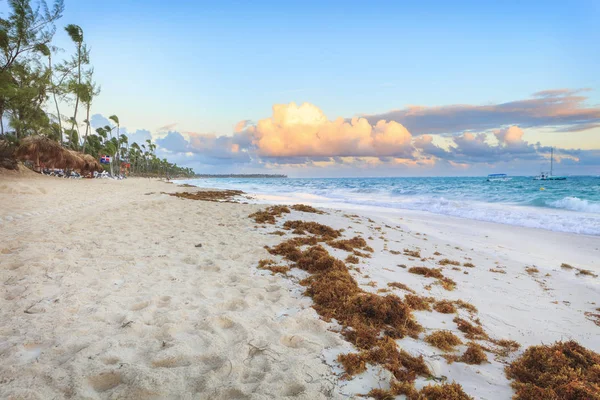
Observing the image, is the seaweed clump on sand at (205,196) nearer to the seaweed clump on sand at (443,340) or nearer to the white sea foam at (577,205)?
the seaweed clump on sand at (443,340)

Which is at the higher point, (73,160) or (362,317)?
(73,160)

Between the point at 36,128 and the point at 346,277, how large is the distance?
35350 mm

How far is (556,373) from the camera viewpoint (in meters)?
2.74

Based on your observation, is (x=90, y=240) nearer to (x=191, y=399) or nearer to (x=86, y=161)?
(x=191, y=399)

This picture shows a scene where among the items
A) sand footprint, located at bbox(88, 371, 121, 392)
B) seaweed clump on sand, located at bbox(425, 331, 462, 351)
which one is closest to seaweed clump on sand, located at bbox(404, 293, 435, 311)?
seaweed clump on sand, located at bbox(425, 331, 462, 351)

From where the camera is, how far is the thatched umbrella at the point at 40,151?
25.2 metres

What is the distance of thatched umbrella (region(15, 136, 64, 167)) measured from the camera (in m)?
25.2

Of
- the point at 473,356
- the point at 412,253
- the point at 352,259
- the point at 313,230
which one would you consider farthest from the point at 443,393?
the point at 313,230

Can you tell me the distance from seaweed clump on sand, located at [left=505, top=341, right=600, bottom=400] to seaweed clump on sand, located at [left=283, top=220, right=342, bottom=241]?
5421 mm

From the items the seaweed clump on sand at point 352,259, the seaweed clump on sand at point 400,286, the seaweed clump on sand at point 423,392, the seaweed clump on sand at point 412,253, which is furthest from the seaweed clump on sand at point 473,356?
the seaweed clump on sand at point 412,253

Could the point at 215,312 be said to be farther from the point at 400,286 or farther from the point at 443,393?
the point at 400,286

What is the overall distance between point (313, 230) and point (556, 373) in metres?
Result: 6.64

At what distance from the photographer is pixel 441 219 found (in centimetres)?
1526

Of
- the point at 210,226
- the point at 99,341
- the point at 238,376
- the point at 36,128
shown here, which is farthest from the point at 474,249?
the point at 36,128
